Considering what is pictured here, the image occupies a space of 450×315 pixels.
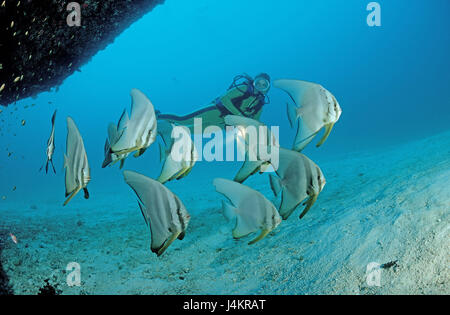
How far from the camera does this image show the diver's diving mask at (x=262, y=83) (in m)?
5.77

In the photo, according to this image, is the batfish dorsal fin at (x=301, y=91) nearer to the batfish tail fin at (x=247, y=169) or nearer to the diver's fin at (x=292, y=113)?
the diver's fin at (x=292, y=113)

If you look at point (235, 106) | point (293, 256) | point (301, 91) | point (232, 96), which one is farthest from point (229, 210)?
point (232, 96)

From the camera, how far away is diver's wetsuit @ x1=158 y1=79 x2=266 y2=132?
5.94m

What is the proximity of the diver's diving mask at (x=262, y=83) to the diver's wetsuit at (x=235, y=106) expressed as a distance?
13 cm

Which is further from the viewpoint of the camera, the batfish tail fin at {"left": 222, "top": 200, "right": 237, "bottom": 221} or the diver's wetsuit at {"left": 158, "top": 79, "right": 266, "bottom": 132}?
the diver's wetsuit at {"left": 158, "top": 79, "right": 266, "bottom": 132}

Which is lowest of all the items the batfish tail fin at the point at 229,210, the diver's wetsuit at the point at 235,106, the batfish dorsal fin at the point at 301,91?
the batfish tail fin at the point at 229,210

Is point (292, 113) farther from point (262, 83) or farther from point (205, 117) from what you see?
point (205, 117)

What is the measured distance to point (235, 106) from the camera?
6043mm

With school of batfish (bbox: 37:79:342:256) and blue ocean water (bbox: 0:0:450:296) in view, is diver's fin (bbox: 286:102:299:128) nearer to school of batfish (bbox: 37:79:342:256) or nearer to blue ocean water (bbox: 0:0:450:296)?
school of batfish (bbox: 37:79:342:256)

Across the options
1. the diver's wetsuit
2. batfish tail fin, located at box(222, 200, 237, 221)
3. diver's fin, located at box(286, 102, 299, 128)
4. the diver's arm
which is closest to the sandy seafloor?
batfish tail fin, located at box(222, 200, 237, 221)

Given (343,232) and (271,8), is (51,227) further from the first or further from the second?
(271,8)

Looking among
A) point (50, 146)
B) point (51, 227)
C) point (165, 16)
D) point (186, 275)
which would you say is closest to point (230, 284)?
point (186, 275)

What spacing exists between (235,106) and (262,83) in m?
0.81

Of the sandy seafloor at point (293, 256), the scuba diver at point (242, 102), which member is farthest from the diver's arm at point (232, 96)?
the sandy seafloor at point (293, 256)
